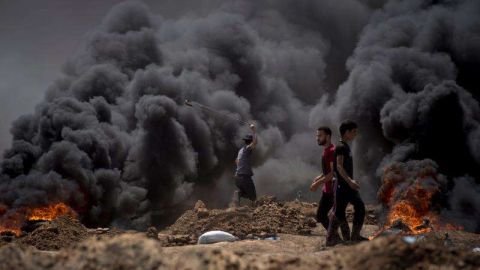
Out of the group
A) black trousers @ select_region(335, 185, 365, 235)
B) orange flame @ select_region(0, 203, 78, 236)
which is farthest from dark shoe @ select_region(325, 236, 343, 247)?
orange flame @ select_region(0, 203, 78, 236)

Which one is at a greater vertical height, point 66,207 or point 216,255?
point 66,207

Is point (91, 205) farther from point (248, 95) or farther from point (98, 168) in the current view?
point (248, 95)

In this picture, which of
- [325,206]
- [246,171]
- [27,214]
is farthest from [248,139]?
[27,214]

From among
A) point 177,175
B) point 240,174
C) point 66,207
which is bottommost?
point 240,174

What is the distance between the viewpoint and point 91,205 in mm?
26938

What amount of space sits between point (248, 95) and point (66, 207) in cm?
2394

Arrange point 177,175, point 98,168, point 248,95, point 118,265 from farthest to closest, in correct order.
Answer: point 248,95, point 177,175, point 98,168, point 118,265

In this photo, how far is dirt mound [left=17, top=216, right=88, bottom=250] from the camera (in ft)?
36.4

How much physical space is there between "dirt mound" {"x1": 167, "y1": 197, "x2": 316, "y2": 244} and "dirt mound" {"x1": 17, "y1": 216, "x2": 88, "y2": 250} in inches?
107

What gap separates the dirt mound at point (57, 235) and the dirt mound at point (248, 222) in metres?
2.71

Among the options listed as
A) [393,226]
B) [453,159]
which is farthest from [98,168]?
[393,226]

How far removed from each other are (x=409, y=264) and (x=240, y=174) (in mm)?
9907

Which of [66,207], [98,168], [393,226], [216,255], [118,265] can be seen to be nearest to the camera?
[118,265]

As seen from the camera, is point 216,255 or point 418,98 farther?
point 418,98
